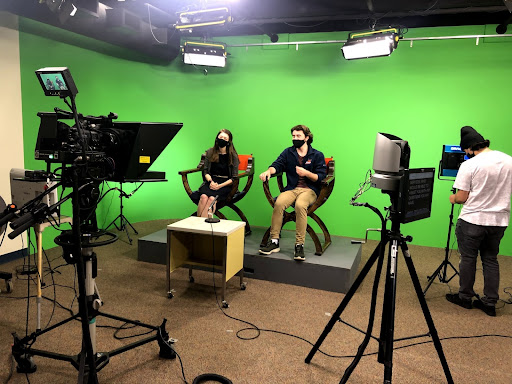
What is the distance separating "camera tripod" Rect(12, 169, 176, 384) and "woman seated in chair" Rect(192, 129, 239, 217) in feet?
6.48

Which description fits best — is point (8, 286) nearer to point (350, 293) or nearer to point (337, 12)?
point (350, 293)

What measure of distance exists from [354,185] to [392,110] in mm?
1066

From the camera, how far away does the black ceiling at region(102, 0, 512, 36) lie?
3857mm

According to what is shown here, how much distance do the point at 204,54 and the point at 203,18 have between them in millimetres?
744

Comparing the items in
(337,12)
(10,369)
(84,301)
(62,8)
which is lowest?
(10,369)

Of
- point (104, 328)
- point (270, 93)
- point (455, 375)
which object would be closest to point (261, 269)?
point (104, 328)

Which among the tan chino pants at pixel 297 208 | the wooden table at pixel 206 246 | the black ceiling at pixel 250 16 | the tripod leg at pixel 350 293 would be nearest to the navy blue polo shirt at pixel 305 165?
the tan chino pants at pixel 297 208

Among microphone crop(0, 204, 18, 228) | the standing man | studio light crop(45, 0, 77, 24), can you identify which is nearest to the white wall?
studio light crop(45, 0, 77, 24)

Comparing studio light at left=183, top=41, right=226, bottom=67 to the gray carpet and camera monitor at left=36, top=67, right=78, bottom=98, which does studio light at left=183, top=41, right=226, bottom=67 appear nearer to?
Result: the gray carpet

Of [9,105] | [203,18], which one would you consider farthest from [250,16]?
[9,105]

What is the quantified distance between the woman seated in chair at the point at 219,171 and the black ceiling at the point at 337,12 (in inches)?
53.5

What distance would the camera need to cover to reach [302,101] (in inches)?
197

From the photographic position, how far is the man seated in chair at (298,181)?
348cm

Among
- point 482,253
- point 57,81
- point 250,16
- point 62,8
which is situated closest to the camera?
point 57,81
